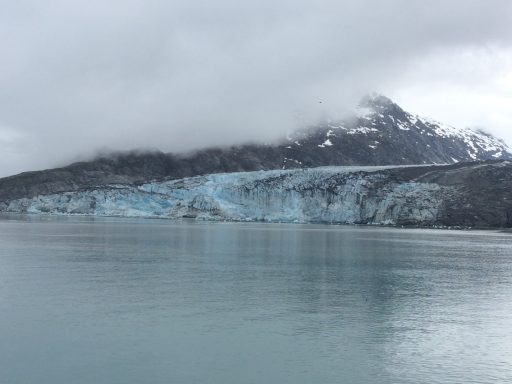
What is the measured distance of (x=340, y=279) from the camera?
29328mm

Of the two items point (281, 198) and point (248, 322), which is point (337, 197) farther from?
point (248, 322)

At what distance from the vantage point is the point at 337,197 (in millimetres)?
98312

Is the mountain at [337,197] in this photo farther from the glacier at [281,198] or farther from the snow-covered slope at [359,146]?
the snow-covered slope at [359,146]

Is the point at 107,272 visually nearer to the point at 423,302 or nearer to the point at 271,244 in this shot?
the point at 423,302

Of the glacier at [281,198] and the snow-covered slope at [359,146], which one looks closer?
the glacier at [281,198]

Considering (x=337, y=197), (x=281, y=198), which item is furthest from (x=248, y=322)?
(x=281, y=198)

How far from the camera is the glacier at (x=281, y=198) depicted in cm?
9406

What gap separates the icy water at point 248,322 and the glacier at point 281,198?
5893 cm

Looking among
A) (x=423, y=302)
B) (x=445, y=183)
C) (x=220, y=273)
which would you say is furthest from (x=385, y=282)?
(x=445, y=183)

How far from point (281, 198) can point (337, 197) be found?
10.2 metres

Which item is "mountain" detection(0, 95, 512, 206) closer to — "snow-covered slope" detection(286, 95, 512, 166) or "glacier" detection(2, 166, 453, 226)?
"snow-covered slope" detection(286, 95, 512, 166)

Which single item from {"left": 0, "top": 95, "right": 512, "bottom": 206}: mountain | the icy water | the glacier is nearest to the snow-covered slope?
{"left": 0, "top": 95, "right": 512, "bottom": 206}: mountain

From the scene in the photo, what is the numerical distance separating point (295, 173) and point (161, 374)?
92.2 meters

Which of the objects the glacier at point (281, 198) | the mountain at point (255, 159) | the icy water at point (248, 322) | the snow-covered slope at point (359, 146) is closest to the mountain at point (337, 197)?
the glacier at point (281, 198)
